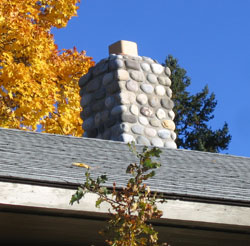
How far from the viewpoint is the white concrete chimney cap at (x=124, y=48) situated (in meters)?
8.68

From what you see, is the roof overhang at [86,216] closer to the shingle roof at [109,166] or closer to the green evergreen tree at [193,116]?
the shingle roof at [109,166]

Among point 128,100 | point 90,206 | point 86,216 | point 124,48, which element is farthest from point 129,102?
point 90,206

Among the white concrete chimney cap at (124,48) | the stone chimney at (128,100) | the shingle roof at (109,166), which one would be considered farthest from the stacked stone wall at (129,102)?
the shingle roof at (109,166)

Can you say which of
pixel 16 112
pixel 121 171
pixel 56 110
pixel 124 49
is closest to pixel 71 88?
pixel 56 110

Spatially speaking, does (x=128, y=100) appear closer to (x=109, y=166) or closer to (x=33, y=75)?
(x=109, y=166)

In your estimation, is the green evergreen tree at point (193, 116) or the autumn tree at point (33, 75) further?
the green evergreen tree at point (193, 116)

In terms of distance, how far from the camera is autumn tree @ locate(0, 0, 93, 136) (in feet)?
45.7

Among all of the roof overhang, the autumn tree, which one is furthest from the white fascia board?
the autumn tree

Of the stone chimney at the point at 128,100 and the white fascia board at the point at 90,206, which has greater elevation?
the stone chimney at the point at 128,100

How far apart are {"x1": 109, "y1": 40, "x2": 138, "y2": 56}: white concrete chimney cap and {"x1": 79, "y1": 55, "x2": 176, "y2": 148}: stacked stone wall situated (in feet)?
0.67

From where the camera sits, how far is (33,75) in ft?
47.1

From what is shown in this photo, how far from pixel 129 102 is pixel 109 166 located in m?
2.78

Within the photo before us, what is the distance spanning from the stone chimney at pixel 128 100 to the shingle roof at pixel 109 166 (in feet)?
4.15

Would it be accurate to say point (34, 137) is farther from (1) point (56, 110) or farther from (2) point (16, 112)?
(1) point (56, 110)
